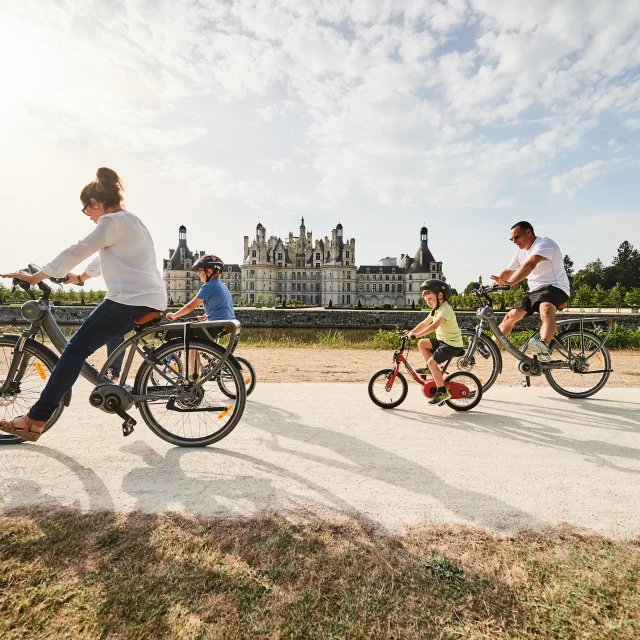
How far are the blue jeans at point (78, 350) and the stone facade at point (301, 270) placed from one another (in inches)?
3240

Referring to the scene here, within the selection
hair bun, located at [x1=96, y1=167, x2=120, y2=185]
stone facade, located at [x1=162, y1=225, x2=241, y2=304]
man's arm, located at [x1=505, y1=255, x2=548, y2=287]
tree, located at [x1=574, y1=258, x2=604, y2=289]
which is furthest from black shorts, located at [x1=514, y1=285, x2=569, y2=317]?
stone facade, located at [x1=162, y1=225, x2=241, y2=304]

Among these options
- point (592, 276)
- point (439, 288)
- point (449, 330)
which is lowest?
point (449, 330)

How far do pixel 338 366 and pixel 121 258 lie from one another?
17.6 ft

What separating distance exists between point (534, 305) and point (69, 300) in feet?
257

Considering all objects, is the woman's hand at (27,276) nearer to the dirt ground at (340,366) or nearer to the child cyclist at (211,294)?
the child cyclist at (211,294)

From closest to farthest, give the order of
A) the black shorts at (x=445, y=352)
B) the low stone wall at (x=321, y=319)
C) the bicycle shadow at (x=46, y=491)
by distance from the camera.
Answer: the bicycle shadow at (x=46, y=491), the black shorts at (x=445, y=352), the low stone wall at (x=321, y=319)

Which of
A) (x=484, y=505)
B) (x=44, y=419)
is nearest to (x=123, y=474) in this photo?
(x=44, y=419)

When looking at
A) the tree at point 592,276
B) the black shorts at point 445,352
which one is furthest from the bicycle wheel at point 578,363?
the tree at point 592,276

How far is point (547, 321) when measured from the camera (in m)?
4.62

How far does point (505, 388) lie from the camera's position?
5395 millimetres

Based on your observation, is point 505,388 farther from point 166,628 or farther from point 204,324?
point 166,628

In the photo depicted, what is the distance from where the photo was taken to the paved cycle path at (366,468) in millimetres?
2105

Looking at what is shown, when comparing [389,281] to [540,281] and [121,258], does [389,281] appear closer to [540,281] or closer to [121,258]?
[540,281]

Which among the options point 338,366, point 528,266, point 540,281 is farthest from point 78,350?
point 338,366
